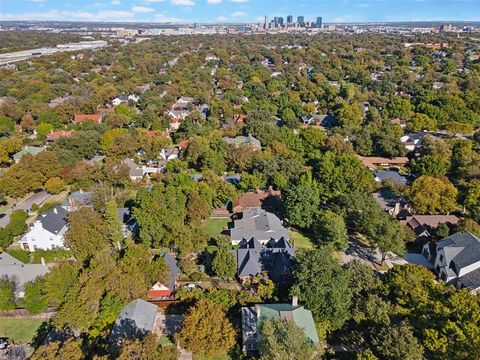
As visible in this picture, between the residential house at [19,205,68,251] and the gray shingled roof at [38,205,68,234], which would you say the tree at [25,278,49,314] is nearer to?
the residential house at [19,205,68,251]

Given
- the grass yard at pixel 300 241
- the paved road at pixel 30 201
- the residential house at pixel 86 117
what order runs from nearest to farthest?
the grass yard at pixel 300 241 → the paved road at pixel 30 201 → the residential house at pixel 86 117

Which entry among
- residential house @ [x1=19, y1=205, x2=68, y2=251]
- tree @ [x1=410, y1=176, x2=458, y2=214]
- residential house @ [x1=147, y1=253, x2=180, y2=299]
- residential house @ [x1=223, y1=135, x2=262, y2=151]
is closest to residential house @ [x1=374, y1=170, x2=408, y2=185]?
tree @ [x1=410, y1=176, x2=458, y2=214]

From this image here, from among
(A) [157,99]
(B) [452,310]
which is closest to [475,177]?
(B) [452,310]

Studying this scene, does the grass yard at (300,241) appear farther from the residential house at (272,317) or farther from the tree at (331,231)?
the residential house at (272,317)

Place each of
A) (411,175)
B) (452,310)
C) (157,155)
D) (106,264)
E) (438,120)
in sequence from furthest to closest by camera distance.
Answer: (438,120), (157,155), (411,175), (106,264), (452,310)

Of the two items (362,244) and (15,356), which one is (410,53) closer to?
(362,244)

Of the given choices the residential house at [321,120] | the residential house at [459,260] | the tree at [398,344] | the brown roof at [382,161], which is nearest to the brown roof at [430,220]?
the residential house at [459,260]
